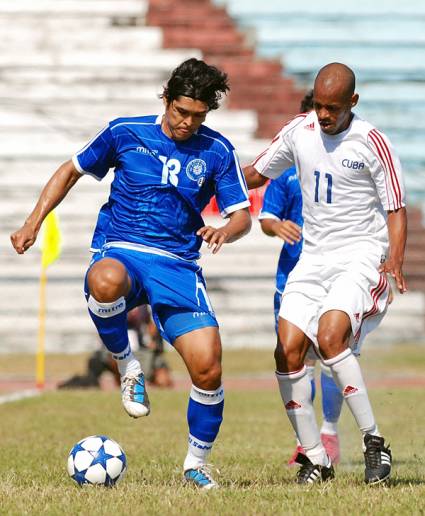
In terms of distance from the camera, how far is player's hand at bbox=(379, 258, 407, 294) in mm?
6676

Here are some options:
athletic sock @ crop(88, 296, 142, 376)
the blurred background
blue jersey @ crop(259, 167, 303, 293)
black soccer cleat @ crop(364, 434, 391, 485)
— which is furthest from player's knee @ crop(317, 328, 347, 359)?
the blurred background

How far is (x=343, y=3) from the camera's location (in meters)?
24.1

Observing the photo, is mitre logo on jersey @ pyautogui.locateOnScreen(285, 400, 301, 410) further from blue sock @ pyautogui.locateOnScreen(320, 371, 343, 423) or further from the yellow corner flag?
the yellow corner flag

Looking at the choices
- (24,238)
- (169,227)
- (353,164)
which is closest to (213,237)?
(169,227)

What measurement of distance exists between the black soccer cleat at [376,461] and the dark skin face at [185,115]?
1.97 m

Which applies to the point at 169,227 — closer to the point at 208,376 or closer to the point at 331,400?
the point at 208,376

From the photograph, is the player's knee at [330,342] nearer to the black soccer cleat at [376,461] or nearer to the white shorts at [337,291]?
the white shorts at [337,291]

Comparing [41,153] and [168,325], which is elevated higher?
[168,325]

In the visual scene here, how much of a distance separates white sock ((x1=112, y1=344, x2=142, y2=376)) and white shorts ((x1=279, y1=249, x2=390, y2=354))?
89 centimetres

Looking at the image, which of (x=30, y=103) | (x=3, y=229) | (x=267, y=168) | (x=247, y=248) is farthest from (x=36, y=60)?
(x=267, y=168)

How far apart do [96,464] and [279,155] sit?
212cm

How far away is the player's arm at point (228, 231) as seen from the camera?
654 cm

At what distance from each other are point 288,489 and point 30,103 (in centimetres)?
1739

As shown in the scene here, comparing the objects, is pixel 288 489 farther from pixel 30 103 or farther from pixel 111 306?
pixel 30 103
